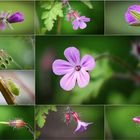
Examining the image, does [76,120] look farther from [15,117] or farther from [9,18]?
[9,18]

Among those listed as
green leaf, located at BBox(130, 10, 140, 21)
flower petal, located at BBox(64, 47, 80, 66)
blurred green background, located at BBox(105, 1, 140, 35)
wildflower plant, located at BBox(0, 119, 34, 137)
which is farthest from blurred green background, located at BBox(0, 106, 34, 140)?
green leaf, located at BBox(130, 10, 140, 21)

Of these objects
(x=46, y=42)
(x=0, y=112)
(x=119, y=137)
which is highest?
(x=46, y=42)

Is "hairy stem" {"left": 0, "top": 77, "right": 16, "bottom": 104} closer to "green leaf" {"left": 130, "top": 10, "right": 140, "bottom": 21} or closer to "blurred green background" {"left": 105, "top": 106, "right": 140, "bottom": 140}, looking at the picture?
"blurred green background" {"left": 105, "top": 106, "right": 140, "bottom": 140}

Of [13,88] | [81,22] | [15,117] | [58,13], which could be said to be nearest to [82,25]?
[81,22]

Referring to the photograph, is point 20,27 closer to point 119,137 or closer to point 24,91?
point 24,91

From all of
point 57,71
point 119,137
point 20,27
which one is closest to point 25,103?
point 57,71

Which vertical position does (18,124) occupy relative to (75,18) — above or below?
below

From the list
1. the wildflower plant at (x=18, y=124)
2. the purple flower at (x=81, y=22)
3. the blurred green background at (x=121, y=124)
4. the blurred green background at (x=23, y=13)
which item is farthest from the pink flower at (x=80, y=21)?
the wildflower plant at (x=18, y=124)
